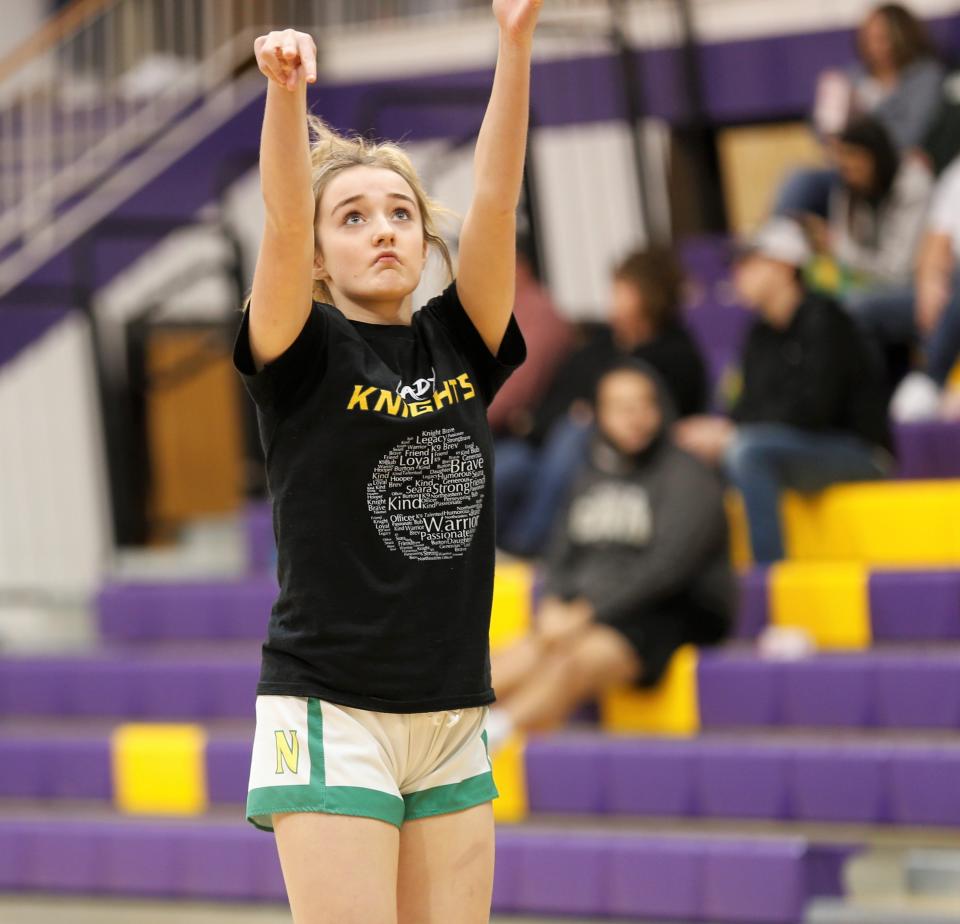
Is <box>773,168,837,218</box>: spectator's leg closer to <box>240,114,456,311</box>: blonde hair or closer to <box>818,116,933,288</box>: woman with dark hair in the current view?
<box>818,116,933,288</box>: woman with dark hair

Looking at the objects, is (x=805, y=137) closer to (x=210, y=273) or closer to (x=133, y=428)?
(x=210, y=273)

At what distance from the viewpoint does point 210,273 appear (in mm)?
7191

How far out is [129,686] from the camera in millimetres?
5195

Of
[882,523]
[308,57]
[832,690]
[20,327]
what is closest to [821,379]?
[882,523]

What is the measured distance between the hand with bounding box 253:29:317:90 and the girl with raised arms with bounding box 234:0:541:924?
124mm

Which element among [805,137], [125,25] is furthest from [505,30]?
[125,25]

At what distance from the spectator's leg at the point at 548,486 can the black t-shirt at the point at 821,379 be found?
53 centimetres

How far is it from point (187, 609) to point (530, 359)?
1.45 metres

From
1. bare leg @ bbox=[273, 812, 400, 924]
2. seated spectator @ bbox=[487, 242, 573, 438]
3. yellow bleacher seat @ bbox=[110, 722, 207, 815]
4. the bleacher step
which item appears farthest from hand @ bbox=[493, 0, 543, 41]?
seated spectator @ bbox=[487, 242, 573, 438]

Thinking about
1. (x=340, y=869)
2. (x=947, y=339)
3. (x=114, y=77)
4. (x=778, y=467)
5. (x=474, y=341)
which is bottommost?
(x=340, y=869)

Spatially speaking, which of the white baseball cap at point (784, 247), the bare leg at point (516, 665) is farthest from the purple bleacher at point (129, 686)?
the white baseball cap at point (784, 247)

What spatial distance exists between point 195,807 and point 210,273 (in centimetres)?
313

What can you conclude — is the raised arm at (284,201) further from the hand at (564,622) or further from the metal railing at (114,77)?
the metal railing at (114,77)

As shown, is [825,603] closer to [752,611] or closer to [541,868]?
[752,611]
